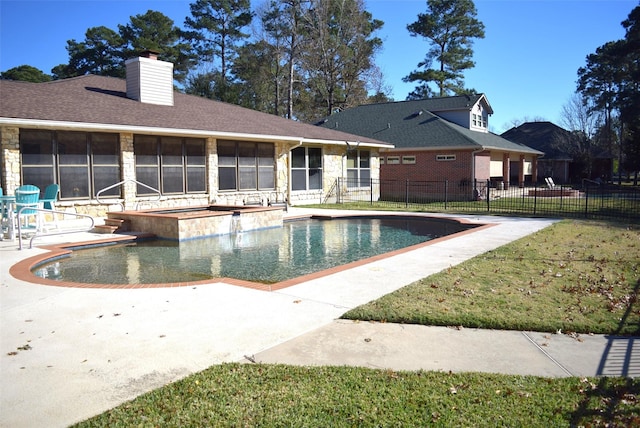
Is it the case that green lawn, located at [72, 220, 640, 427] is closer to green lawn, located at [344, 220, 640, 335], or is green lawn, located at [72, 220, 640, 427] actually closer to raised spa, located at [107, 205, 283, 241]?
green lawn, located at [344, 220, 640, 335]

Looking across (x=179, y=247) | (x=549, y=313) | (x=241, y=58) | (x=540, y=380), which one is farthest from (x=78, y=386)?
(x=241, y=58)

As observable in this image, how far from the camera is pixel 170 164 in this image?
15609 mm

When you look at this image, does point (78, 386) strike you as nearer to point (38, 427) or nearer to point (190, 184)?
point (38, 427)

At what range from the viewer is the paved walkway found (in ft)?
11.6

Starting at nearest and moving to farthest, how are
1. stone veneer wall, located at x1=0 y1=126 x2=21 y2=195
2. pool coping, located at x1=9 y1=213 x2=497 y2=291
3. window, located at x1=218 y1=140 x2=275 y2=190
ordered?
pool coping, located at x1=9 y1=213 x2=497 y2=291, stone veneer wall, located at x1=0 y1=126 x2=21 y2=195, window, located at x1=218 y1=140 x2=275 y2=190

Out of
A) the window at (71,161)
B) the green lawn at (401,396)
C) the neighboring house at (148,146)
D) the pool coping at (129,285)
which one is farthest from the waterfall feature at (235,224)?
the green lawn at (401,396)

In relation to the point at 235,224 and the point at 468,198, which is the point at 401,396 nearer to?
the point at 235,224

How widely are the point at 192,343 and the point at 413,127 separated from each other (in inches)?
1007

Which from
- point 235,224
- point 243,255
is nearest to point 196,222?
point 235,224

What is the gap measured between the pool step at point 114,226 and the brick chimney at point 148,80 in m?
5.84

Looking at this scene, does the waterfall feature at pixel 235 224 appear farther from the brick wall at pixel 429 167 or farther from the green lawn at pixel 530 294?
the brick wall at pixel 429 167

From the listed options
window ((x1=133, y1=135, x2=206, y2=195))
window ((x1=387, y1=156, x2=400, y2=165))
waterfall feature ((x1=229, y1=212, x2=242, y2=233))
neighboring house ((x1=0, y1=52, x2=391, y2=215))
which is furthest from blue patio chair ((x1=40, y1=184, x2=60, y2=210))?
window ((x1=387, y1=156, x2=400, y2=165))

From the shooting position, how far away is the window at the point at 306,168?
20672 mm

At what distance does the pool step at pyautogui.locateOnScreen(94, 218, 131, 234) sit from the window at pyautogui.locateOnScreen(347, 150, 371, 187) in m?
12.6
